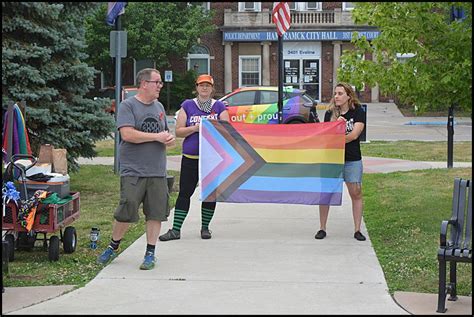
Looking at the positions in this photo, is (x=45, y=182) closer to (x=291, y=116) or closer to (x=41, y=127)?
(x=41, y=127)

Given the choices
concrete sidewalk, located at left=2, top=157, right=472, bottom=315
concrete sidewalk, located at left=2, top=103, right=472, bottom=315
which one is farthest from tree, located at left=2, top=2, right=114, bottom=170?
concrete sidewalk, located at left=2, top=157, right=472, bottom=315

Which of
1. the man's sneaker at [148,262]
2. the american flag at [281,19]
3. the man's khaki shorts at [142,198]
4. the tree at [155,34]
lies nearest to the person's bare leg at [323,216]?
the man's khaki shorts at [142,198]

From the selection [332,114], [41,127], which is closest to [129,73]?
[41,127]

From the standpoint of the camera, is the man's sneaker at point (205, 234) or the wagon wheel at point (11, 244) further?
the man's sneaker at point (205, 234)

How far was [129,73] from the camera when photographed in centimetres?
4575

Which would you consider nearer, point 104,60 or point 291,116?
point 291,116

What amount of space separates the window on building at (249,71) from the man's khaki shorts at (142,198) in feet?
128

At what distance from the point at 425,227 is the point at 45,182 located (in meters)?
4.74

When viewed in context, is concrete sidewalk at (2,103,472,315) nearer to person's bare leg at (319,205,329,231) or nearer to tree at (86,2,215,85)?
person's bare leg at (319,205,329,231)

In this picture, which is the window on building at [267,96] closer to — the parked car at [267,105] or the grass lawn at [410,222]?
the parked car at [267,105]

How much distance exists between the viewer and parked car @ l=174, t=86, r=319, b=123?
23.6 meters

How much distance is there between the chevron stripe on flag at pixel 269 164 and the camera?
10.2 m

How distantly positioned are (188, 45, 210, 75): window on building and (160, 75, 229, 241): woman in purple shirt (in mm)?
36521

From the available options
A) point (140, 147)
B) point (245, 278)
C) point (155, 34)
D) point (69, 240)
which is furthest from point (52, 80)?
point (155, 34)
